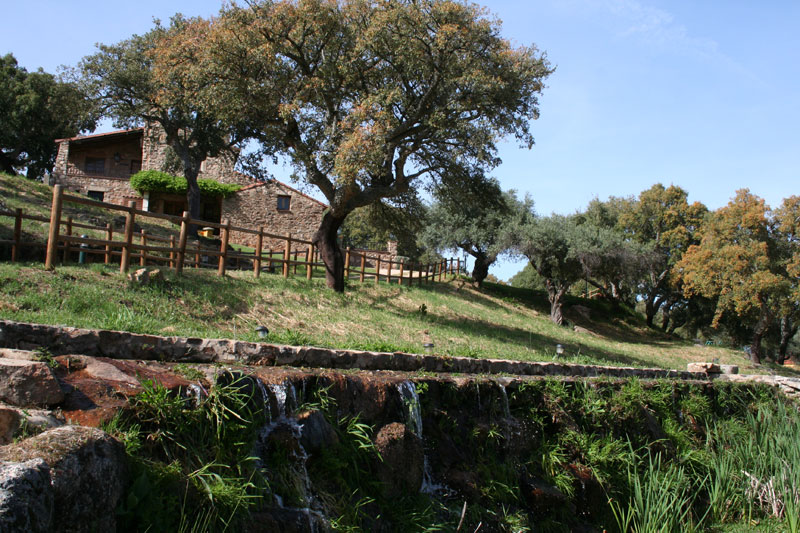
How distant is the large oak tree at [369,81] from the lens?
47.6 ft

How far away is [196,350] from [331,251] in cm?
1146

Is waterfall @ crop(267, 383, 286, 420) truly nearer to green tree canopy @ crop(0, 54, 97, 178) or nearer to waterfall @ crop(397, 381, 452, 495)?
waterfall @ crop(397, 381, 452, 495)

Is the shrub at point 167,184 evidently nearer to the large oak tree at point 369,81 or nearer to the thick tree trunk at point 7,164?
the thick tree trunk at point 7,164

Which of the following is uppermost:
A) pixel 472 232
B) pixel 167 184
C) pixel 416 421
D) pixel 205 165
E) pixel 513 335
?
pixel 205 165

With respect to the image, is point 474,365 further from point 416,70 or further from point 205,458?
point 416,70

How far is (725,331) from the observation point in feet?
131

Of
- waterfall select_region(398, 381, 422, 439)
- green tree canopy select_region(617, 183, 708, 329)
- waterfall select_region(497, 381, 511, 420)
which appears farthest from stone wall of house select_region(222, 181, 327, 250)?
waterfall select_region(398, 381, 422, 439)

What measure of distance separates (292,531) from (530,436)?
11.3 ft

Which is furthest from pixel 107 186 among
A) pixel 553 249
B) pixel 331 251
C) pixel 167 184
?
pixel 553 249

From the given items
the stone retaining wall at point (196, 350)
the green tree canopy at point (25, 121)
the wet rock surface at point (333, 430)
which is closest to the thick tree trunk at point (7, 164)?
the green tree canopy at point (25, 121)

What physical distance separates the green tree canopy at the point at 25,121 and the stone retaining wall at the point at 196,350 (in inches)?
1264

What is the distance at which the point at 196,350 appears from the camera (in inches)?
219

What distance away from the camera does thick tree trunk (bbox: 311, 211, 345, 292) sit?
16.9 metres

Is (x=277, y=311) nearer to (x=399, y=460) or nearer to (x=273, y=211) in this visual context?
(x=399, y=460)
